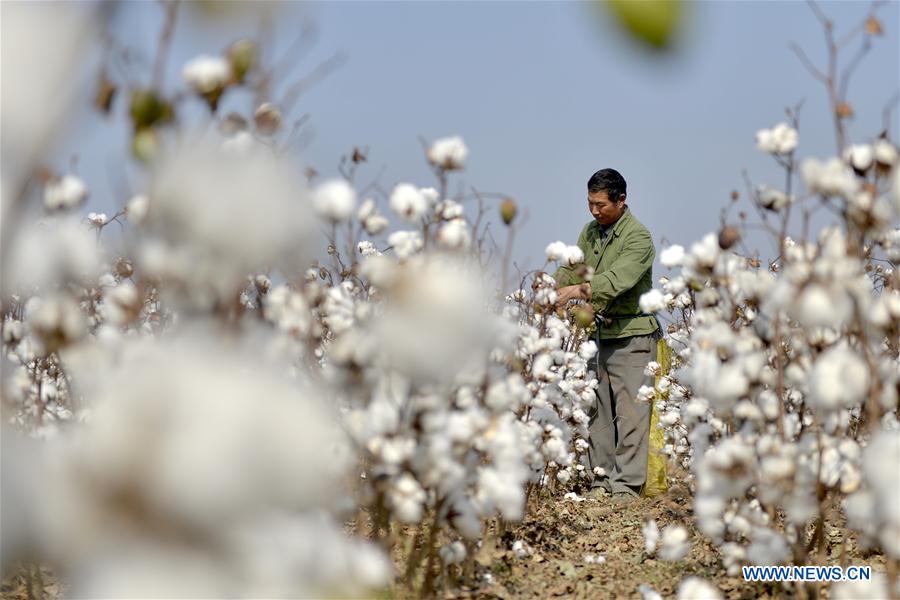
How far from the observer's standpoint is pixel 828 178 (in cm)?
223

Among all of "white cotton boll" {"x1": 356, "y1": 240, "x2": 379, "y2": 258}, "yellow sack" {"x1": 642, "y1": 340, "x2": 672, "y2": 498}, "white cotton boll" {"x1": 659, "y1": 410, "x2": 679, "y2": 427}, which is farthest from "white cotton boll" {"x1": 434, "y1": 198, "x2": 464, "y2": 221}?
"yellow sack" {"x1": 642, "y1": 340, "x2": 672, "y2": 498}

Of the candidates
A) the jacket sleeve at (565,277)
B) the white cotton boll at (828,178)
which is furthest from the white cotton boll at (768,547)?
the jacket sleeve at (565,277)

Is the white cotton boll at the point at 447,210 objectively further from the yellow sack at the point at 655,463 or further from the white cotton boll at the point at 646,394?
the yellow sack at the point at 655,463

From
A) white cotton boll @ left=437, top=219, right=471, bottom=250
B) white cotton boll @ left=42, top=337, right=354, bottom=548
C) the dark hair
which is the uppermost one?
the dark hair

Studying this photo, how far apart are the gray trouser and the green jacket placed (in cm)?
13

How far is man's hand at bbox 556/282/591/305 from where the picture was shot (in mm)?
5012

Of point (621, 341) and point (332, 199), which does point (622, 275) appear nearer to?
point (621, 341)

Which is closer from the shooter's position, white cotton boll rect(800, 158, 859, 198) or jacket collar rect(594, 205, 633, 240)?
white cotton boll rect(800, 158, 859, 198)

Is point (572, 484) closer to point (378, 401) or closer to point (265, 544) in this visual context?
point (378, 401)

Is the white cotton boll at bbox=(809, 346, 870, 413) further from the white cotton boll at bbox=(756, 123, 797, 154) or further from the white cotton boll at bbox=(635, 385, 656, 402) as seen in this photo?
the white cotton boll at bbox=(635, 385, 656, 402)

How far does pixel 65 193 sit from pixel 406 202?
87 centimetres

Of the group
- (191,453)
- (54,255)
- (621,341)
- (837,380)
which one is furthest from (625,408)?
(191,453)

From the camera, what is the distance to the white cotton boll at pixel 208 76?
4.58 ft

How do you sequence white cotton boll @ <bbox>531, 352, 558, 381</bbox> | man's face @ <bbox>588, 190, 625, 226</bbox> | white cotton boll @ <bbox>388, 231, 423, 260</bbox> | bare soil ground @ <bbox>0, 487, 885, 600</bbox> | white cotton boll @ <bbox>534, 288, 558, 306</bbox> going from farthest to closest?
man's face @ <bbox>588, 190, 625, 226</bbox> → white cotton boll @ <bbox>534, 288, 558, 306</bbox> → white cotton boll @ <bbox>531, 352, 558, 381</bbox> → bare soil ground @ <bbox>0, 487, 885, 600</bbox> → white cotton boll @ <bbox>388, 231, 423, 260</bbox>
